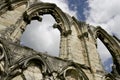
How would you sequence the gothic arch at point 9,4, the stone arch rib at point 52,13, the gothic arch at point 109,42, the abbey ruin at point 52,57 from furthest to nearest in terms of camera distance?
the gothic arch at point 109,42 < the stone arch rib at point 52,13 < the gothic arch at point 9,4 < the abbey ruin at point 52,57

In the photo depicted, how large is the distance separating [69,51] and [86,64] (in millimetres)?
720

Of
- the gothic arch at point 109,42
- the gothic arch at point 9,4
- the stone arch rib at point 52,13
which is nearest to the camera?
the gothic arch at point 9,4

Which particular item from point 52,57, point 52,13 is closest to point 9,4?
point 52,13

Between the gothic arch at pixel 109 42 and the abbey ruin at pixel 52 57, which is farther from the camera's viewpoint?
the gothic arch at pixel 109 42

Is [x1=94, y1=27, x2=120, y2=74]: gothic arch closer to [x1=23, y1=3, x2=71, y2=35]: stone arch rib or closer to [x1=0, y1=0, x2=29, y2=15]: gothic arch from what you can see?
[x1=23, y1=3, x2=71, y2=35]: stone arch rib

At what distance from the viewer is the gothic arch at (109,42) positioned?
10.3 m

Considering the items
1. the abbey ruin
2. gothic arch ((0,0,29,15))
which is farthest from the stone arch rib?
gothic arch ((0,0,29,15))

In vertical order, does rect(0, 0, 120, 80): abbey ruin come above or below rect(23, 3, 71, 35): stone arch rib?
below

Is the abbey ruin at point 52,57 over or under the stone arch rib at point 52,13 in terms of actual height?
under

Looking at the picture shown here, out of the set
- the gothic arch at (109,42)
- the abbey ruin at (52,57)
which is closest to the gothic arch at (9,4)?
the abbey ruin at (52,57)

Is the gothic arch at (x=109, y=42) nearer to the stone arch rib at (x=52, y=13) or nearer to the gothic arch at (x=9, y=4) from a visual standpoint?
the stone arch rib at (x=52, y=13)

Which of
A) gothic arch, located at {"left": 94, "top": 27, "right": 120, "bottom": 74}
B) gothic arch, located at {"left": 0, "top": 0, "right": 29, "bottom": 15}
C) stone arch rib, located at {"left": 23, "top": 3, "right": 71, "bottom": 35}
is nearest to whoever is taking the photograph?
gothic arch, located at {"left": 0, "top": 0, "right": 29, "bottom": 15}

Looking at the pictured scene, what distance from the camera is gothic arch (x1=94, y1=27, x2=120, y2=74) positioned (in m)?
10.3

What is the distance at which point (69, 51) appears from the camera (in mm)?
8336
